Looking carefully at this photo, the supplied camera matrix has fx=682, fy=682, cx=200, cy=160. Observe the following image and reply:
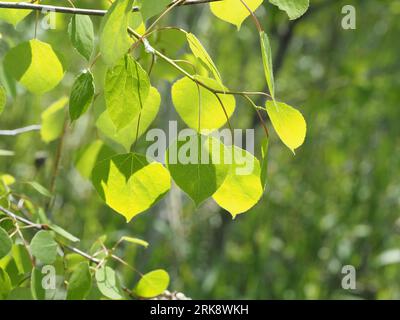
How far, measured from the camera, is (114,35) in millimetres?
474

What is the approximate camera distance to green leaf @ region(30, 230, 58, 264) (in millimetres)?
642

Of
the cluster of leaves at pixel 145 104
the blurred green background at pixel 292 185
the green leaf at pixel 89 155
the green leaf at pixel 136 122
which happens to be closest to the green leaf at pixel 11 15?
the cluster of leaves at pixel 145 104

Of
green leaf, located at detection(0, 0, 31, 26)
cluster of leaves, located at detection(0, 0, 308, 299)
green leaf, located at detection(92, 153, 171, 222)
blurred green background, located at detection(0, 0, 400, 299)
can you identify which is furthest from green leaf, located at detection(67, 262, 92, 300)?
blurred green background, located at detection(0, 0, 400, 299)

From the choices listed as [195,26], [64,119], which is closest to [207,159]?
[64,119]

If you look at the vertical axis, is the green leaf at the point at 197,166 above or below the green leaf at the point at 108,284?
above

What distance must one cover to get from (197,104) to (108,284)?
22cm

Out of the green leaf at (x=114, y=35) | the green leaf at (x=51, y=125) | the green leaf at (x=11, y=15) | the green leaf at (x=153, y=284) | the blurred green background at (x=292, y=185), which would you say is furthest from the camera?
the blurred green background at (x=292, y=185)

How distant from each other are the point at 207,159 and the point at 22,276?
0.31 metres

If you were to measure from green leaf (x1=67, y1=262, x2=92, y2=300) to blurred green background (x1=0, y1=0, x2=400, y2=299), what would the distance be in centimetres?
83

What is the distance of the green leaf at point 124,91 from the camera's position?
500mm

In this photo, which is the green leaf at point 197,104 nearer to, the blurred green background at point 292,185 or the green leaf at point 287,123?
the green leaf at point 287,123

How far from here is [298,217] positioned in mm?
2240

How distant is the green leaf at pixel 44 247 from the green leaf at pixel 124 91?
8.0 inches
